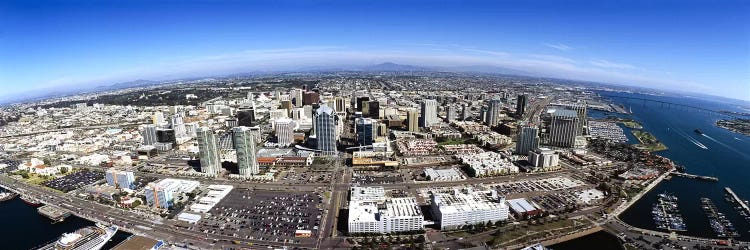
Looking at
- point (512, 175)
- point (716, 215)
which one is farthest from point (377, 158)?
point (716, 215)

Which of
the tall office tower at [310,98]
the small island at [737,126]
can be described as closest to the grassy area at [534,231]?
the tall office tower at [310,98]

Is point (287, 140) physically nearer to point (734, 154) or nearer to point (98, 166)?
point (98, 166)

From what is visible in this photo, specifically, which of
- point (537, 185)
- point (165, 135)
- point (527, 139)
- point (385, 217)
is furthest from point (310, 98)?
point (385, 217)

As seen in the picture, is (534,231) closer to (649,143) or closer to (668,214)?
(668,214)

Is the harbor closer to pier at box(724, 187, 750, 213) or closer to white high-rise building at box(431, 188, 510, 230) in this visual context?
pier at box(724, 187, 750, 213)

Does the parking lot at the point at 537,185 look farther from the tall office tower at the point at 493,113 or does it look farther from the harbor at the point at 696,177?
the tall office tower at the point at 493,113

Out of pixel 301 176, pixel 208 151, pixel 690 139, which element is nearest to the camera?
pixel 208 151

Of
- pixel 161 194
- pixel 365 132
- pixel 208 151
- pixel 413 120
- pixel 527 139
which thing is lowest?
pixel 161 194
